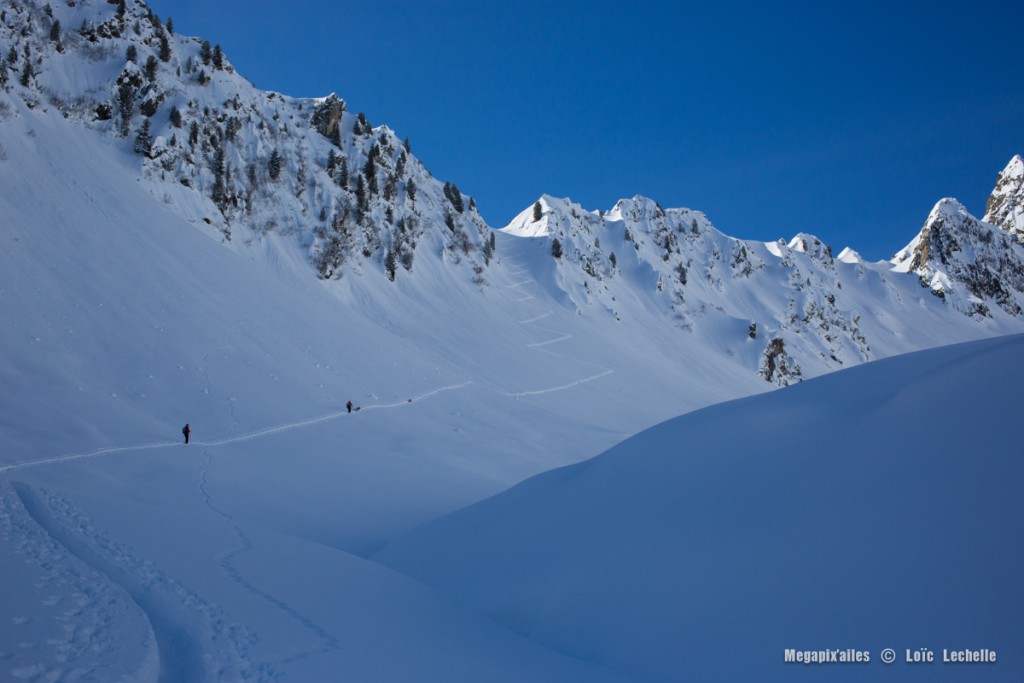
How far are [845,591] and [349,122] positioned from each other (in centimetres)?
7269

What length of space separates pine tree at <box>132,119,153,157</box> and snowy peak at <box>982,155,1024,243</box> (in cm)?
21555

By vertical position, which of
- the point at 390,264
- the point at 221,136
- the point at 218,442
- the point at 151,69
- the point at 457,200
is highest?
the point at 457,200

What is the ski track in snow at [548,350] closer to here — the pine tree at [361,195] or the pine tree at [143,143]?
the pine tree at [361,195]

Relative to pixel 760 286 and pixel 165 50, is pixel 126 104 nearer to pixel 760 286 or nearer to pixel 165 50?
pixel 165 50

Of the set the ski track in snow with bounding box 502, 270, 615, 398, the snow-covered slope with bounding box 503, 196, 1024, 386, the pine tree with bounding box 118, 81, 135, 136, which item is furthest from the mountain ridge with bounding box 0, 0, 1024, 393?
the ski track in snow with bounding box 502, 270, 615, 398

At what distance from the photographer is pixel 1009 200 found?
185375mm

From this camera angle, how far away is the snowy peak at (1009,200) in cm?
18025

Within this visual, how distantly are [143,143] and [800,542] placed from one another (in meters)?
55.2

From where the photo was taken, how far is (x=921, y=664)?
6.07 metres

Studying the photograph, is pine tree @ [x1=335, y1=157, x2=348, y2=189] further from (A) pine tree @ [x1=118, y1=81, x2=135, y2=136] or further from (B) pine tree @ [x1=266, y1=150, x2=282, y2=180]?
(A) pine tree @ [x1=118, y1=81, x2=135, y2=136]

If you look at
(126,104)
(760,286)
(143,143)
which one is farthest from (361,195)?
(760,286)

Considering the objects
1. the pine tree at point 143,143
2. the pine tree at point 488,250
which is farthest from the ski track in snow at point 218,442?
the pine tree at point 488,250

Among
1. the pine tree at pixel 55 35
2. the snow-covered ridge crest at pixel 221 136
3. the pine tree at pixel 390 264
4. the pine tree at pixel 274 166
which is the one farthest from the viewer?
the pine tree at pixel 390 264

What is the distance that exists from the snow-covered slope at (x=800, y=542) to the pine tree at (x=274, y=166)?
5324 centimetres
